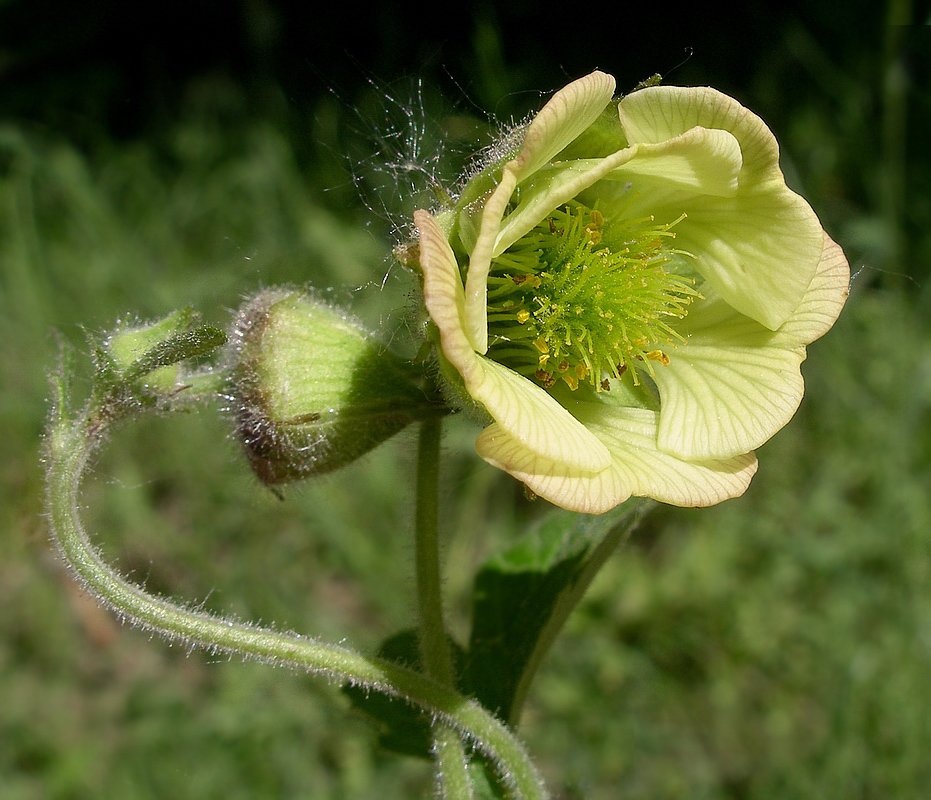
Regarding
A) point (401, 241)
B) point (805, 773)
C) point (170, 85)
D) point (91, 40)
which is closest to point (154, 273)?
point (170, 85)

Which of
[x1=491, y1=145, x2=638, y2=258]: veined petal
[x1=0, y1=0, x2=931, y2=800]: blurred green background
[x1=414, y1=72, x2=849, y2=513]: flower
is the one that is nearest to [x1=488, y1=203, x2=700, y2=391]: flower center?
[x1=414, y1=72, x2=849, y2=513]: flower

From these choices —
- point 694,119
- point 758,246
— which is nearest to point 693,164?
point 694,119

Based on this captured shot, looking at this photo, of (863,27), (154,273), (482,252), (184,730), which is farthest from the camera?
(863,27)

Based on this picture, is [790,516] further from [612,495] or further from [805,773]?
[612,495]

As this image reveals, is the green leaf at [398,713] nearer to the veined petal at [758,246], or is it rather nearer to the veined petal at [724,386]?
the veined petal at [724,386]

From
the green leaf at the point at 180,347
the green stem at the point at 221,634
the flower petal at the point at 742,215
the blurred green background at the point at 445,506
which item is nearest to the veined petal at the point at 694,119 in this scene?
the flower petal at the point at 742,215

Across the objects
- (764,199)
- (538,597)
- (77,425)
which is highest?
(764,199)

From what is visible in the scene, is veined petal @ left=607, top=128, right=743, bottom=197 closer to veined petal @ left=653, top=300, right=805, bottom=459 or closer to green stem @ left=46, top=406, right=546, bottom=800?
veined petal @ left=653, top=300, right=805, bottom=459

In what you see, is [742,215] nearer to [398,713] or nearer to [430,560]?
[430,560]
